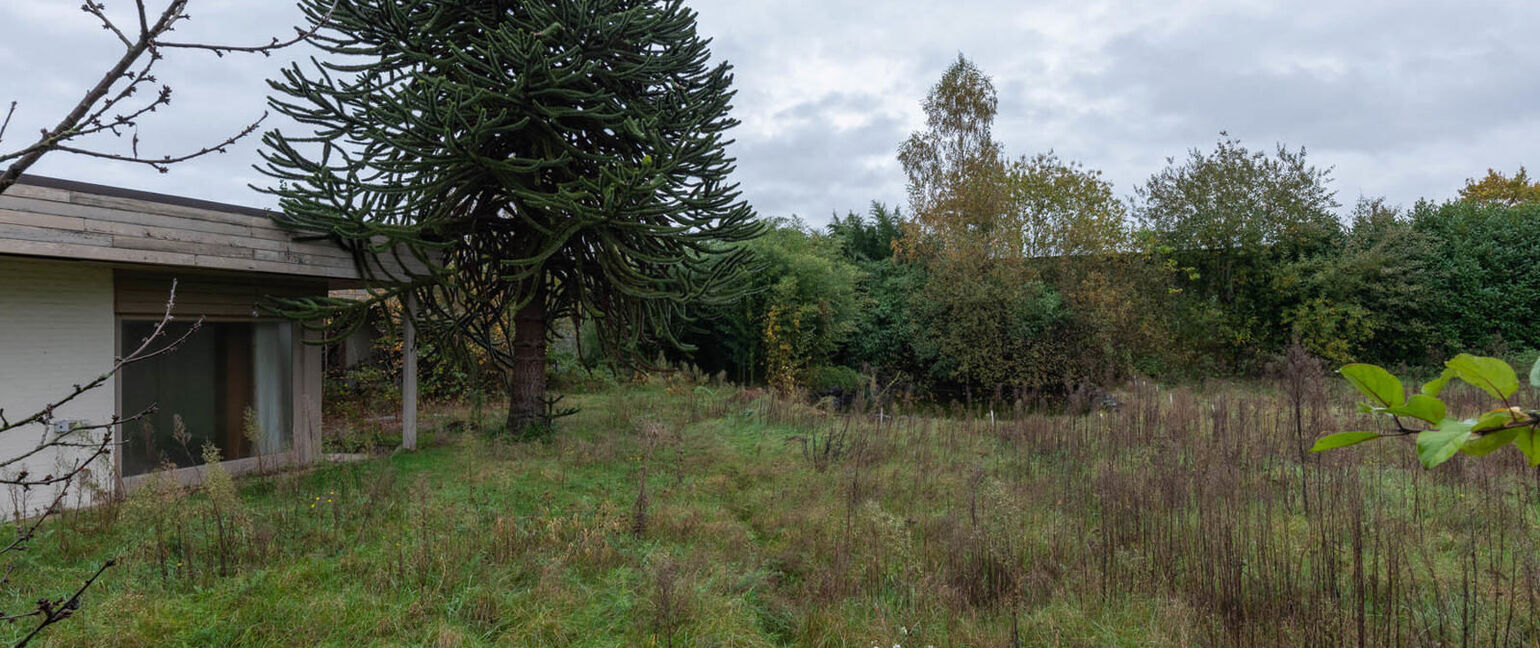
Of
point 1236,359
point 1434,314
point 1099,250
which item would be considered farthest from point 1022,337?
point 1434,314

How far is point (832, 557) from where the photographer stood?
4316 mm

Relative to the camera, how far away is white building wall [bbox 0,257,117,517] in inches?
203

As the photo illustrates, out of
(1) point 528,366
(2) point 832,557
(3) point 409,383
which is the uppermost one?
(1) point 528,366

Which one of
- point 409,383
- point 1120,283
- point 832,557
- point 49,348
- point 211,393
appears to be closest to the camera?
point 832,557

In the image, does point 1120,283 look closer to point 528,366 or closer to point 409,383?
point 528,366

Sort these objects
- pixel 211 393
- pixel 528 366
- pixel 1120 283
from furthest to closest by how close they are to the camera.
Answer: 1. pixel 1120 283
2. pixel 528 366
3. pixel 211 393

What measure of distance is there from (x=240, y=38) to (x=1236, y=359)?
63.6ft

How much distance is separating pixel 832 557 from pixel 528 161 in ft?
14.5

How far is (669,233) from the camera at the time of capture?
697 centimetres

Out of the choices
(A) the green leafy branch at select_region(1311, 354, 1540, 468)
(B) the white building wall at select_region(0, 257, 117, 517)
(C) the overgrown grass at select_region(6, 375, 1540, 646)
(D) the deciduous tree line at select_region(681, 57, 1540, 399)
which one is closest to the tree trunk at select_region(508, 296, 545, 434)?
(C) the overgrown grass at select_region(6, 375, 1540, 646)

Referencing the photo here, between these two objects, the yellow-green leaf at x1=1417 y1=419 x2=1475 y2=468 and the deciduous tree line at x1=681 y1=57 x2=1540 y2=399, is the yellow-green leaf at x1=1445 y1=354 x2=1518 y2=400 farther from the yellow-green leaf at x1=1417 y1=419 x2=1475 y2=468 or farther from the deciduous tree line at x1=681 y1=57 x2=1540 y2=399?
the deciduous tree line at x1=681 y1=57 x2=1540 y2=399

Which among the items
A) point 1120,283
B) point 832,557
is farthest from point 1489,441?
point 1120,283

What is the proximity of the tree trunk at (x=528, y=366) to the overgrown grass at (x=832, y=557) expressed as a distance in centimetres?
146

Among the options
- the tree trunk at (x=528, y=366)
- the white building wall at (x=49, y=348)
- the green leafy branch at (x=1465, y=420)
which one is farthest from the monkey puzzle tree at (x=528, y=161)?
the green leafy branch at (x=1465, y=420)
